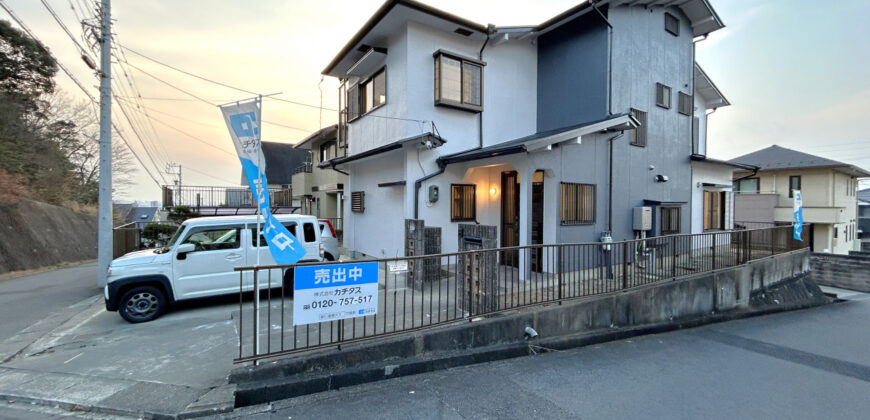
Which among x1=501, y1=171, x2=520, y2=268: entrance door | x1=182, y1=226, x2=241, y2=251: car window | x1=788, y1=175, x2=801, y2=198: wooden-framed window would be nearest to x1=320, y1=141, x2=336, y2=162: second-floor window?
x1=501, y1=171, x2=520, y2=268: entrance door

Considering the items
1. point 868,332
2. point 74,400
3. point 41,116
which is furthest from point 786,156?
point 41,116

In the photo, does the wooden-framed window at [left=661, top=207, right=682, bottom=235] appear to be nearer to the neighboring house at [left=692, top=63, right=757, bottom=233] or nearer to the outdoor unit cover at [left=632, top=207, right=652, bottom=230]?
the neighboring house at [left=692, top=63, right=757, bottom=233]

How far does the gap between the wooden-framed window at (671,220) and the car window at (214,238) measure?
11890 mm

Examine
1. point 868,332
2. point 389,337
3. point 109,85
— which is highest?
point 109,85

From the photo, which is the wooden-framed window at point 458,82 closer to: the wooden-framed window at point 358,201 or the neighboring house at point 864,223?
the wooden-framed window at point 358,201

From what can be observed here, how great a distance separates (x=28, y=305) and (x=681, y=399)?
11.4 m

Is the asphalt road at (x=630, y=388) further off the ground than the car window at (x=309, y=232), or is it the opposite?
the car window at (x=309, y=232)

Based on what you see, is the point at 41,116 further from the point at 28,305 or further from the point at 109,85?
the point at 28,305

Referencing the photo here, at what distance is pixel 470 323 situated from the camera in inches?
182

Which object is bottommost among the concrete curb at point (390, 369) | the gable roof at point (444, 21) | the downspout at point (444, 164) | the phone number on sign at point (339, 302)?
the concrete curb at point (390, 369)

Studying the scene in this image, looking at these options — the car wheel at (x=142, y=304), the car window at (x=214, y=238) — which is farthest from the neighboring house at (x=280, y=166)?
the car wheel at (x=142, y=304)

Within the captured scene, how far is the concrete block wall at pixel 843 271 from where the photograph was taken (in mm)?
15216

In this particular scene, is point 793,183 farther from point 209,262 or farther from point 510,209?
point 209,262

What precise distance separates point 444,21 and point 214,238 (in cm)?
737
